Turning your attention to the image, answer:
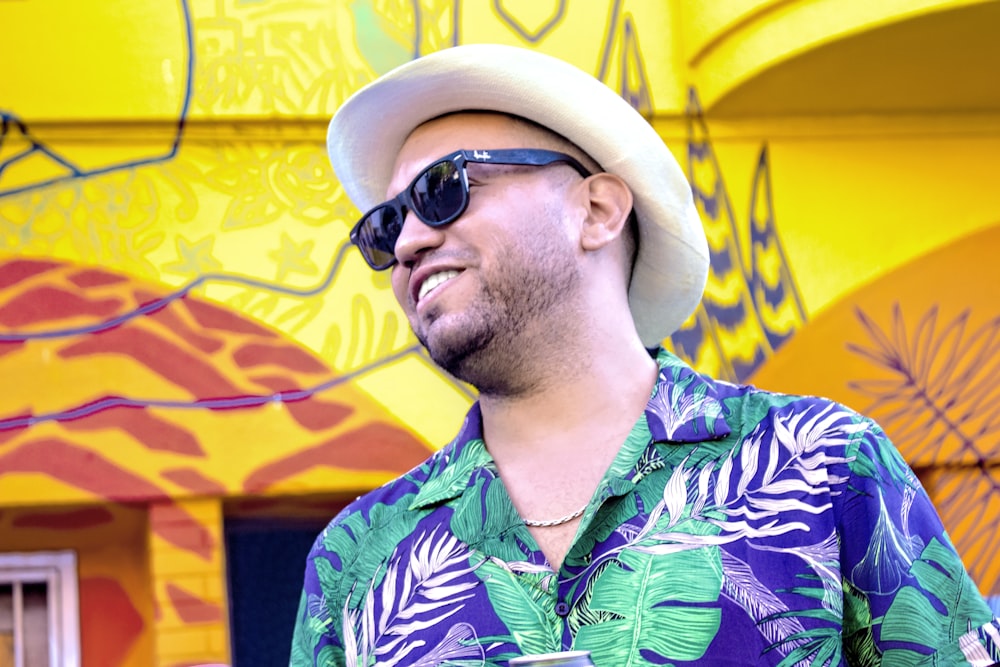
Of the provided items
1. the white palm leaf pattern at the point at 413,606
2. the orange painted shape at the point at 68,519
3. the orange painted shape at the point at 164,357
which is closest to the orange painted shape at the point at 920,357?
the orange painted shape at the point at 164,357

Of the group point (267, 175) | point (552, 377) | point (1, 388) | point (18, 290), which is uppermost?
point (267, 175)

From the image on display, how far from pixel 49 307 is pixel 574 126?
2.90 m

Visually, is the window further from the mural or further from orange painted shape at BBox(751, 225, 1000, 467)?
orange painted shape at BBox(751, 225, 1000, 467)

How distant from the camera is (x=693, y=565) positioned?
181 cm

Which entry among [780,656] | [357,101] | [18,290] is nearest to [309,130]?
[18,290]

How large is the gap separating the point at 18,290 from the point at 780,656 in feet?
11.6

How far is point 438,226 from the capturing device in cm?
212

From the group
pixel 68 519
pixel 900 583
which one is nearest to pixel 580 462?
pixel 900 583

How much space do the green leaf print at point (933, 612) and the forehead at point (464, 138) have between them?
92cm

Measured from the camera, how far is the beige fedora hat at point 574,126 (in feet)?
7.23

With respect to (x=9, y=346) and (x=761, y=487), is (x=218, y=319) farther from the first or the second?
(x=761, y=487)

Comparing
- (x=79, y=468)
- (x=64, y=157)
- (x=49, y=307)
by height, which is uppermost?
(x=64, y=157)

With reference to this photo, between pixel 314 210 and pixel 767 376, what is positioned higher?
pixel 314 210

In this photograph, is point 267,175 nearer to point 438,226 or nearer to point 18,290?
point 18,290
